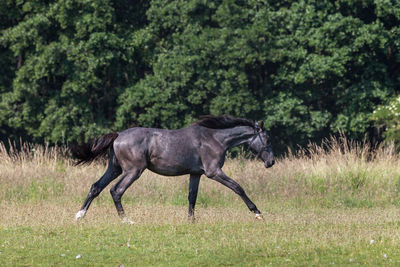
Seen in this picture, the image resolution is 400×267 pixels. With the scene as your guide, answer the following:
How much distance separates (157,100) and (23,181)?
13.5 metres

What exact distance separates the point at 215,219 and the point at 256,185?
481 centimetres

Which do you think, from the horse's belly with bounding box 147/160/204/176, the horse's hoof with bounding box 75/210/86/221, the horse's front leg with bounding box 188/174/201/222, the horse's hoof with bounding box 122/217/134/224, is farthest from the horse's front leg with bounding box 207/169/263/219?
the horse's hoof with bounding box 75/210/86/221

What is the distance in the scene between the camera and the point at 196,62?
30.7 m

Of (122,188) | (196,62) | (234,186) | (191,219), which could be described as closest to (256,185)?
(234,186)

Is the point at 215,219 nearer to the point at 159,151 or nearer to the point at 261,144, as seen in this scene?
the point at 159,151

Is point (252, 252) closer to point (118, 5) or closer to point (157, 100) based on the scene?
point (157, 100)

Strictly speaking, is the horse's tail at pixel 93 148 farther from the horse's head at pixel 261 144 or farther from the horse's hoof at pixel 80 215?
the horse's head at pixel 261 144

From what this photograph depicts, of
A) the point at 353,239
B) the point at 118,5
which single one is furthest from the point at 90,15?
the point at 353,239

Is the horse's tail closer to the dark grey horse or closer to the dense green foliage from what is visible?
the dark grey horse

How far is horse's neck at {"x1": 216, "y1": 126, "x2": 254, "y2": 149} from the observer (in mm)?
12992

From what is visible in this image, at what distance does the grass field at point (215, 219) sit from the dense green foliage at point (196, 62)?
10583 millimetres

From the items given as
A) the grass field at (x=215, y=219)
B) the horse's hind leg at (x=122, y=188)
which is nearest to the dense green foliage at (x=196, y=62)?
the grass field at (x=215, y=219)

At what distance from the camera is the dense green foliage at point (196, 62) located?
30.0 metres

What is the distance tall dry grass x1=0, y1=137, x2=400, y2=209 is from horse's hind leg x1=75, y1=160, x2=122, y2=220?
3.06 metres
